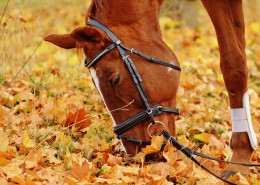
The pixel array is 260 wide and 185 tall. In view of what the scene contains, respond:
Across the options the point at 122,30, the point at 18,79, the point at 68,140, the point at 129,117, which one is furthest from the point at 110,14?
the point at 18,79

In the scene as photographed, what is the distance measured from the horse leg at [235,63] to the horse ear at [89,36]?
0.90m

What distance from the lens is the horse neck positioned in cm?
342

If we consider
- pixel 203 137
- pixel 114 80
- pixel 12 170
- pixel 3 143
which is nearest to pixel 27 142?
pixel 3 143

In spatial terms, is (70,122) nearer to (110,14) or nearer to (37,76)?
(110,14)

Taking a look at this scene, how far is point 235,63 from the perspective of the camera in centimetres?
373

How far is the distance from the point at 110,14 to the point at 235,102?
3.69 ft

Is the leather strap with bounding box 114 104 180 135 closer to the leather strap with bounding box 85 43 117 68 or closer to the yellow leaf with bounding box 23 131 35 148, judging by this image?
the leather strap with bounding box 85 43 117 68

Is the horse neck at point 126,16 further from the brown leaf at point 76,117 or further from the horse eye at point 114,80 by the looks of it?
the brown leaf at point 76,117

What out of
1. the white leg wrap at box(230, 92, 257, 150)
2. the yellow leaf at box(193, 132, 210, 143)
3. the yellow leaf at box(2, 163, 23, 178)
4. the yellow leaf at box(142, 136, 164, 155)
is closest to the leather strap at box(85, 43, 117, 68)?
the yellow leaf at box(142, 136, 164, 155)

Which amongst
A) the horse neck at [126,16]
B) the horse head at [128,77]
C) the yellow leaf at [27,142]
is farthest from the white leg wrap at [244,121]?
the yellow leaf at [27,142]

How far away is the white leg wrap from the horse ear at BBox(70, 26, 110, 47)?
3.73ft

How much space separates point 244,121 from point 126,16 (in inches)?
44.6

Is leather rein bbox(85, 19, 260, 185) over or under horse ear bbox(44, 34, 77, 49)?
under

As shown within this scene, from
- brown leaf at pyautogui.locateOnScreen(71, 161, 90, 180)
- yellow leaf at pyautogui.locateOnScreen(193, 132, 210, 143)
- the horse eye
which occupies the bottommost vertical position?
yellow leaf at pyautogui.locateOnScreen(193, 132, 210, 143)
